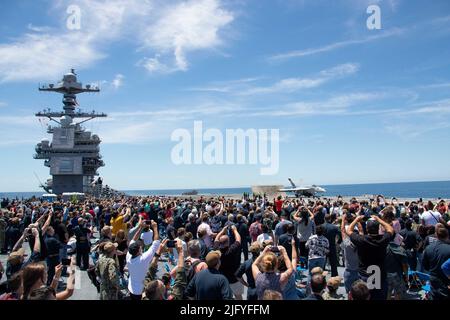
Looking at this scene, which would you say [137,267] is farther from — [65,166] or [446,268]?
[65,166]

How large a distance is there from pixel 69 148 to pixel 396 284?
5458cm

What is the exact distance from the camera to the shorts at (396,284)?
6.14 m

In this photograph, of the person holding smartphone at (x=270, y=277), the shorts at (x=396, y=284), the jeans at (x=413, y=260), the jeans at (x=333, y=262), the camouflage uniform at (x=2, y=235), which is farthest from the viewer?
the camouflage uniform at (x=2, y=235)

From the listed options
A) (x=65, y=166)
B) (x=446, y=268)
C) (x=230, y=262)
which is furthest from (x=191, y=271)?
(x=65, y=166)

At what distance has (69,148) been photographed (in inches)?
2074

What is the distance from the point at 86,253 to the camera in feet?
33.9

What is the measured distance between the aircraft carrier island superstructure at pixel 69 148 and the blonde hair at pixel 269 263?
53.7m

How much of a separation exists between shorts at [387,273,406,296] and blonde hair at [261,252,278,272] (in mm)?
3106

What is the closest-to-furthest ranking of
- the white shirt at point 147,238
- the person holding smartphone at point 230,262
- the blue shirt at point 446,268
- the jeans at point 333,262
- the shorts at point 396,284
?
the blue shirt at point 446,268, the person holding smartphone at point 230,262, the shorts at point 396,284, the jeans at point 333,262, the white shirt at point 147,238

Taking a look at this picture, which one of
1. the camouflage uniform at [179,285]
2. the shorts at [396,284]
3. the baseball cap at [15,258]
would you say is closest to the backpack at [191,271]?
the camouflage uniform at [179,285]

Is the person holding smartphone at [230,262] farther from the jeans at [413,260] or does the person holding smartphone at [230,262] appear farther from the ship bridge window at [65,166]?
the ship bridge window at [65,166]
